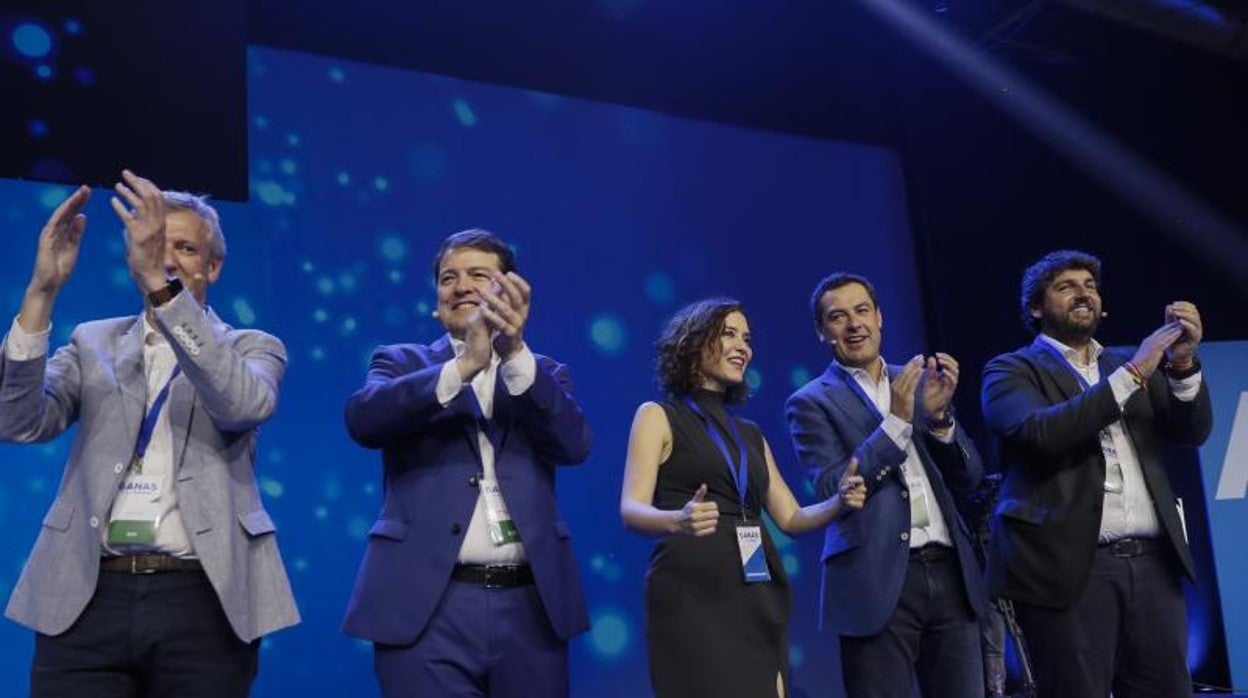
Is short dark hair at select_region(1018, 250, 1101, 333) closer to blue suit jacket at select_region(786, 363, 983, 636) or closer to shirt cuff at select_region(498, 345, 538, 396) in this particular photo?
blue suit jacket at select_region(786, 363, 983, 636)

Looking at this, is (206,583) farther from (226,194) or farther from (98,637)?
(226,194)

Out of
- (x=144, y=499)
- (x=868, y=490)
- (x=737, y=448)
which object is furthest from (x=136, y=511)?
(x=868, y=490)

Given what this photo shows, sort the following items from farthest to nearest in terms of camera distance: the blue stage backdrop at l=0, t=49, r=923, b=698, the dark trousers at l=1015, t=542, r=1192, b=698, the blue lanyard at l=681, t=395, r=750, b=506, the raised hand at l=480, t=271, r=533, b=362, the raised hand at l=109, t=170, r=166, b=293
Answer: the blue stage backdrop at l=0, t=49, r=923, b=698 → the dark trousers at l=1015, t=542, r=1192, b=698 → the blue lanyard at l=681, t=395, r=750, b=506 → the raised hand at l=480, t=271, r=533, b=362 → the raised hand at l=109, t=170, r=166, b=293

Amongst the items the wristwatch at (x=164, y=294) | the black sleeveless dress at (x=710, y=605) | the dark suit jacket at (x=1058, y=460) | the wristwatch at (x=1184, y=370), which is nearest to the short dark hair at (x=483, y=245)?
the black sleeveless dress at (x=710, y=605)

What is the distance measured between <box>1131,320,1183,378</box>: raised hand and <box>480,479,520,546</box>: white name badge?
5.37ft

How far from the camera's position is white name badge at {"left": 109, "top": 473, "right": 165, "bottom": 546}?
202 centimetres

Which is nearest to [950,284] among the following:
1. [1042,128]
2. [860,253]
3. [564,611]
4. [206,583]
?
[860,253]

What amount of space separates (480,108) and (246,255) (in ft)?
4.01

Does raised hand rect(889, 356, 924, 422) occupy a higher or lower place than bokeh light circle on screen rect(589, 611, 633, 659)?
higher

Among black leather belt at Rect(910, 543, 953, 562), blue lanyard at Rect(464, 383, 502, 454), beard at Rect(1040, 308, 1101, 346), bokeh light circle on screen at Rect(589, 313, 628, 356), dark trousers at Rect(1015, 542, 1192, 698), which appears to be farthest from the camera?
bokeh light circle on screen at Rect(589, 313, 628, 356)

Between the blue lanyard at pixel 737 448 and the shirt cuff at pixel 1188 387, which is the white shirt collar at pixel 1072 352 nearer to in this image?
the shirt cuff at pixel 1188 387

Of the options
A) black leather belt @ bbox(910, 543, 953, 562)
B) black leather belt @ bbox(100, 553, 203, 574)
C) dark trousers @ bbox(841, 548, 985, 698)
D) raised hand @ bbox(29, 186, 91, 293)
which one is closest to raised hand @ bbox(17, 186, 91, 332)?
raised hand @ bbox(29, 186, 91, 293)

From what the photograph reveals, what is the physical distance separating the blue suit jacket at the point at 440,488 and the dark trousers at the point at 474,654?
39 mm

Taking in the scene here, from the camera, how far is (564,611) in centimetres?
236
